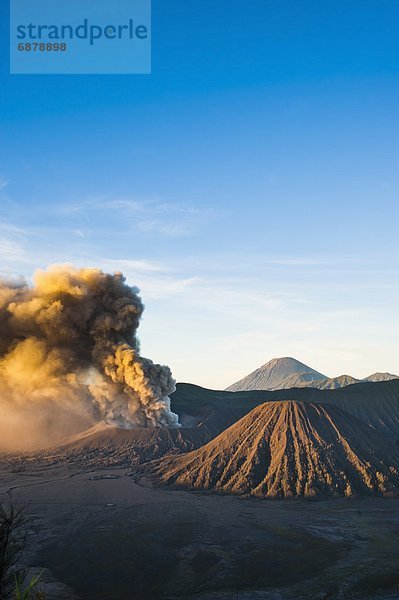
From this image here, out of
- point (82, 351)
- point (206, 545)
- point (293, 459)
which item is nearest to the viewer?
→ point (206, 545)

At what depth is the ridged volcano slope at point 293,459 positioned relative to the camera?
47.4 meters

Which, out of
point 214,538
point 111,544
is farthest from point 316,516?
point 111,544

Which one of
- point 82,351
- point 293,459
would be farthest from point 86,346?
point 293,459

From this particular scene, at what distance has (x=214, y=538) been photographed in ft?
114

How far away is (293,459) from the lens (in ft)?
165

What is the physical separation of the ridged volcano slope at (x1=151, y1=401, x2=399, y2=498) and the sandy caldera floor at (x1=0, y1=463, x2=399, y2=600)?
97.9 inches

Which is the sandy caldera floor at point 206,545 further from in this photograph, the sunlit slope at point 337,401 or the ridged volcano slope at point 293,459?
the sunlit slope at point 337,401

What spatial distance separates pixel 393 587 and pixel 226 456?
2828 cm

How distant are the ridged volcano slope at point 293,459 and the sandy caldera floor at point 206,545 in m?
2.49

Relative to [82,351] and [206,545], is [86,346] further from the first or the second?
[206,545]

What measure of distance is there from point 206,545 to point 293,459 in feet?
62.5

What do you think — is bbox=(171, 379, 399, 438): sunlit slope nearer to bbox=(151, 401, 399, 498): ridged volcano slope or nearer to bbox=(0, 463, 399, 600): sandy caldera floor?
bbox=(151, 401, 399, 498): ridged volcano slope

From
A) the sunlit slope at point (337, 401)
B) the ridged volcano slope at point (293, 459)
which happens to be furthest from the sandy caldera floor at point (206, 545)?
the sunlit slope at point (337, 401)

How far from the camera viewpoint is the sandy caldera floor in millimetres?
26484
